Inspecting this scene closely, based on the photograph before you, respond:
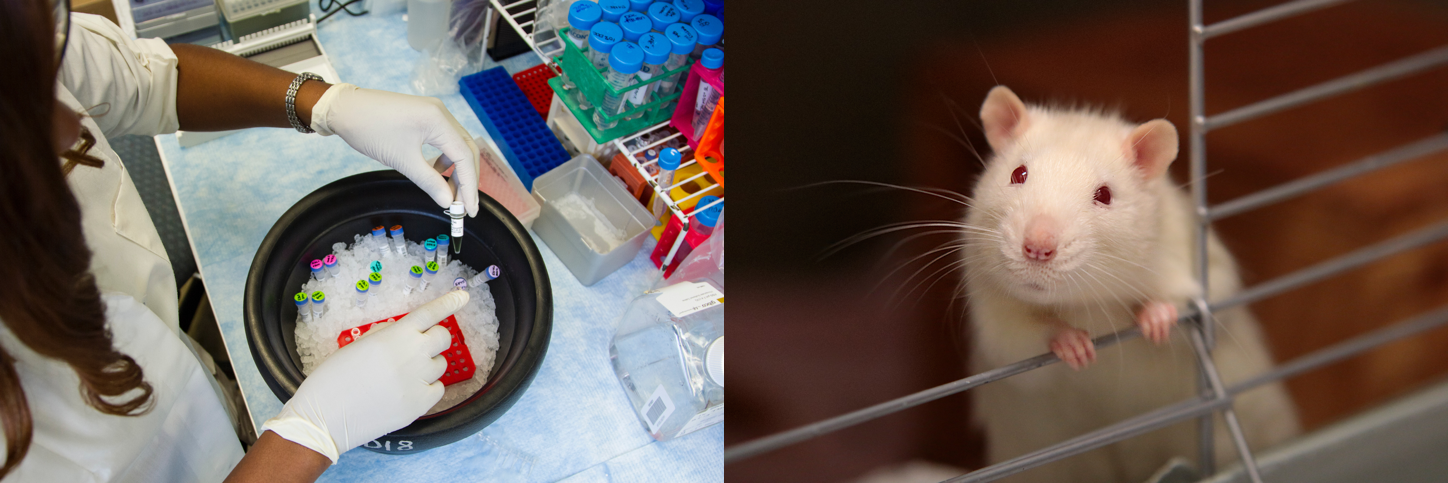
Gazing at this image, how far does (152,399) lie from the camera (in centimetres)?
81

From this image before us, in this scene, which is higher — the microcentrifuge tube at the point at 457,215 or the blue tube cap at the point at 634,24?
the blue tube cap at the point at 634,24

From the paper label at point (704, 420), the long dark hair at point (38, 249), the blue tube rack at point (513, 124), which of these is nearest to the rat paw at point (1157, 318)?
the paper label at point (704, 420)

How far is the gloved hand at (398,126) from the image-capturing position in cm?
114

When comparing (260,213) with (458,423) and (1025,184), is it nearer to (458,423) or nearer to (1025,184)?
(458,423)

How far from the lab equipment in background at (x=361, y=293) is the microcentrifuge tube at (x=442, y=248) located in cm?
11

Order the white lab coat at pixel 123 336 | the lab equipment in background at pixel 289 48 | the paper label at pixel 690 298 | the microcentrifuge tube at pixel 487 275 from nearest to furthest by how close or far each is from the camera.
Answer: the white lab coat at pixel 123 336 → the paper label at pixel 690 298 → the microcentrifuge tube at pixel 487 275 → the lab equipment in background at pixel 289 48

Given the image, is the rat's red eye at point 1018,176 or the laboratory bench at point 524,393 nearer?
the rat's red eye at point 1018,176

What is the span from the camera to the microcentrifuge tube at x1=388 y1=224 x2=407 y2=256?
1.15m

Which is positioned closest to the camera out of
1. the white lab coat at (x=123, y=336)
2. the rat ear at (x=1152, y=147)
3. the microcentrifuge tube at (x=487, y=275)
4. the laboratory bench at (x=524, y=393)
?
the rat ear at (x=1152, y=147)

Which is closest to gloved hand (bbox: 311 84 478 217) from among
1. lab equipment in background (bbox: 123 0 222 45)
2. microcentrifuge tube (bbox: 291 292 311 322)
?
microcentrifuge tube (bbox: 291 292 311 322)

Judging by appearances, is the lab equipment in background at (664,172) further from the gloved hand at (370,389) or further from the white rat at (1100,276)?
the white rat at (1100,276)

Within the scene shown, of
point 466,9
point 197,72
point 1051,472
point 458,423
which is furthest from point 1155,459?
point 466,9

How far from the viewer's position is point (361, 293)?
1143 mm

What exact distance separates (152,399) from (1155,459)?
97cm
